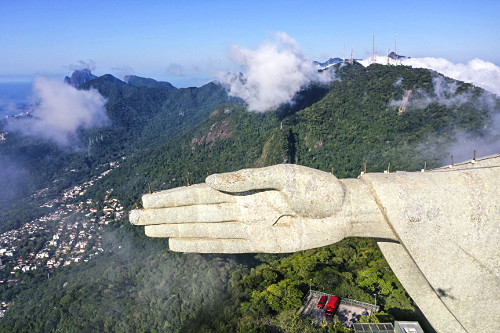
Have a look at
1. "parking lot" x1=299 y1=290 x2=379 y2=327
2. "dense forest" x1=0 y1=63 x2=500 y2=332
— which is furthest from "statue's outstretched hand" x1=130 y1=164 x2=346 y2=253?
"parking lot" x1=299 y1=290 x2=379 y2=327

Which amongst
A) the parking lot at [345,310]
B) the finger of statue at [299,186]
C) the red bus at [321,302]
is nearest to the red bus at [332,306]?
the parking lot at [345,310]

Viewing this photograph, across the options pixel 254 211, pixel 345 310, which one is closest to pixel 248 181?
pixel 254 211

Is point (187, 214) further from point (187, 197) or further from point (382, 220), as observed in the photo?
point (382, 220)

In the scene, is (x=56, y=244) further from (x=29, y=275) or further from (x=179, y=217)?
(x=179, y=217)

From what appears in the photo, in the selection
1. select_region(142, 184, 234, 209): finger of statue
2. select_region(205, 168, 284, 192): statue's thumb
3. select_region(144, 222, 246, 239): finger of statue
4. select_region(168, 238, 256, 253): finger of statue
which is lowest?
select_region(168, 238, 256, 253): finger of statue

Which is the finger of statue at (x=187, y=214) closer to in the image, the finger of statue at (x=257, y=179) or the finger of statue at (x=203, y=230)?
the finger of statue at (x=203, y=230)

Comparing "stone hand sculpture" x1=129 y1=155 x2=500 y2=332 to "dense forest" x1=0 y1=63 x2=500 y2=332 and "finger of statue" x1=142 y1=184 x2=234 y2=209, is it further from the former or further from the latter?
"dense forest" x1=0 y1=63 x2=500 y2=332
